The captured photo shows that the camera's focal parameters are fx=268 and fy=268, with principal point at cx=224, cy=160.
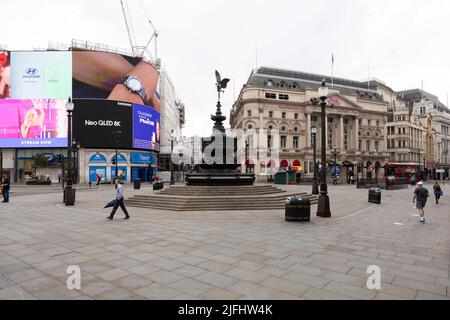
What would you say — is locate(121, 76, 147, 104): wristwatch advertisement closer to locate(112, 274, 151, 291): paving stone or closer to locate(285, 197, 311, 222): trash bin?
locate(285, 197, 311, 222): trash bin

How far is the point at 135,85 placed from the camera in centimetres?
5500

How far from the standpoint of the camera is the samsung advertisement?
4972 centimetres

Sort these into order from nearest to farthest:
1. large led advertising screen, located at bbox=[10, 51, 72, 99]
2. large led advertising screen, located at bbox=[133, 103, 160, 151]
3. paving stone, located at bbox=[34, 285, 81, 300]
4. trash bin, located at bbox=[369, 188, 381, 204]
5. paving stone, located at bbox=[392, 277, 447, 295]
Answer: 1. paving stone, located at bbox=[34, 285, 81, 300]
2. paving stone, located at bbox=[392, 277, 447, 295]
3. trash bin, located at bbox=[369, 188, 381, 204]
4. large led advertising screen, located at bbox=[10, 51, 72, 99]
5. large led advertising screen, located at bbox=[133, 103, 160, 151]

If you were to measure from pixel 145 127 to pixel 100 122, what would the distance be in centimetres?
889

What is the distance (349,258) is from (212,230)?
4.79 metres

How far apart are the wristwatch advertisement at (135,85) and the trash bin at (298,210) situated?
50391 mm

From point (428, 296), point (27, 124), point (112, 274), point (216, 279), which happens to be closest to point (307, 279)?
point (216, 279)

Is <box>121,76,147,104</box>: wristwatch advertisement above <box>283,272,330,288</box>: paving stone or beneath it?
above

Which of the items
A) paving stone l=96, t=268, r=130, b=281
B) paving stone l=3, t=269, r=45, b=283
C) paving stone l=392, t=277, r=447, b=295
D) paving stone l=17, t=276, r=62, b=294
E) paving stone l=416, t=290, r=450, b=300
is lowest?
paving stone l=392, t=277, r=447, b=295

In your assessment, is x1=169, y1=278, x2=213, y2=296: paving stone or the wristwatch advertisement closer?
x1=169, y1=278, x2=213, y2=296: paving stone

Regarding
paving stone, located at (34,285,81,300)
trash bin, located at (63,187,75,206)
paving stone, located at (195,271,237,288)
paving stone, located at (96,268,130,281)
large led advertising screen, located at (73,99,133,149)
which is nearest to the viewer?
paving stone, located at (34,285,81,300)

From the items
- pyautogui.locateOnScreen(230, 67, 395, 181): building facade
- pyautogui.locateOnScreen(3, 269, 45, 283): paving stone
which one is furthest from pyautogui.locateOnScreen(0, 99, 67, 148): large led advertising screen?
pyautogui.locateOnScreen(3, 269, 45, 283): paving stone

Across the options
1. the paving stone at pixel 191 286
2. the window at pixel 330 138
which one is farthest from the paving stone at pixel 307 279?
the window at pixel 330 138
